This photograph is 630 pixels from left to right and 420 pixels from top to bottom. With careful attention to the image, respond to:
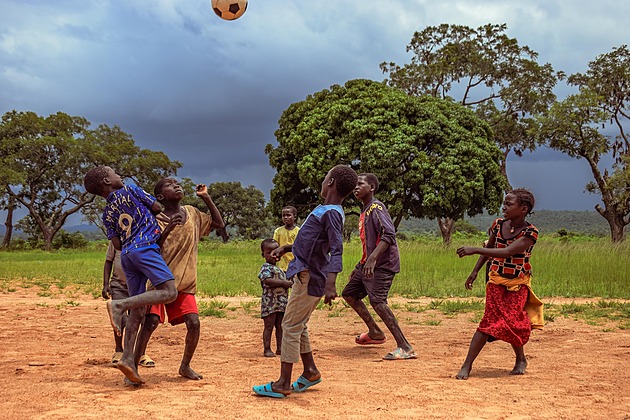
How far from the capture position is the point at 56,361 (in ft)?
21.5

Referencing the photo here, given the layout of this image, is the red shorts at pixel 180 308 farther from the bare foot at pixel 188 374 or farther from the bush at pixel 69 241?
the bush at pixel 69 241

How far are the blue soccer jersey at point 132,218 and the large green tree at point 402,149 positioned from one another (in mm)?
19430

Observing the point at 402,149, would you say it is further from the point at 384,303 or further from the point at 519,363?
the point at 519,363

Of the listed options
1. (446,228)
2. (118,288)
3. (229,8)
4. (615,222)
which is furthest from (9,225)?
(118,288)

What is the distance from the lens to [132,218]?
5273mm

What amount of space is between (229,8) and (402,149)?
14.1 meters

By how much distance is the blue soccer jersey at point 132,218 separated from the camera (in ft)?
17.2

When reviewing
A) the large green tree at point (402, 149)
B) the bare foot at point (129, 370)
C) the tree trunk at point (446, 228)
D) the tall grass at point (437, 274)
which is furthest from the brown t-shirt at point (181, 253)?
the tree trunk at point (446, 228)

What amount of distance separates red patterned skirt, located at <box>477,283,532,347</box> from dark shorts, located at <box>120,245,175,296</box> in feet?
9.46

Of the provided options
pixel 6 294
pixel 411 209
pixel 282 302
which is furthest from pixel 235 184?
pixel 282 302

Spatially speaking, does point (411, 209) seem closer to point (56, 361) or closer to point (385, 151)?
point (385, 151)

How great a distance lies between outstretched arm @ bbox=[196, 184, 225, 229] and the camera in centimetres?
539

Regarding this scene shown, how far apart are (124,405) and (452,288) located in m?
10.2

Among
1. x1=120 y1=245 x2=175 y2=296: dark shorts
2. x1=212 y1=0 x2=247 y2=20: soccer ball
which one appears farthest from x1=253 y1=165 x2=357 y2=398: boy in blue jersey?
x1=212 y1=0 x2=247 y2=20: soccer ball
